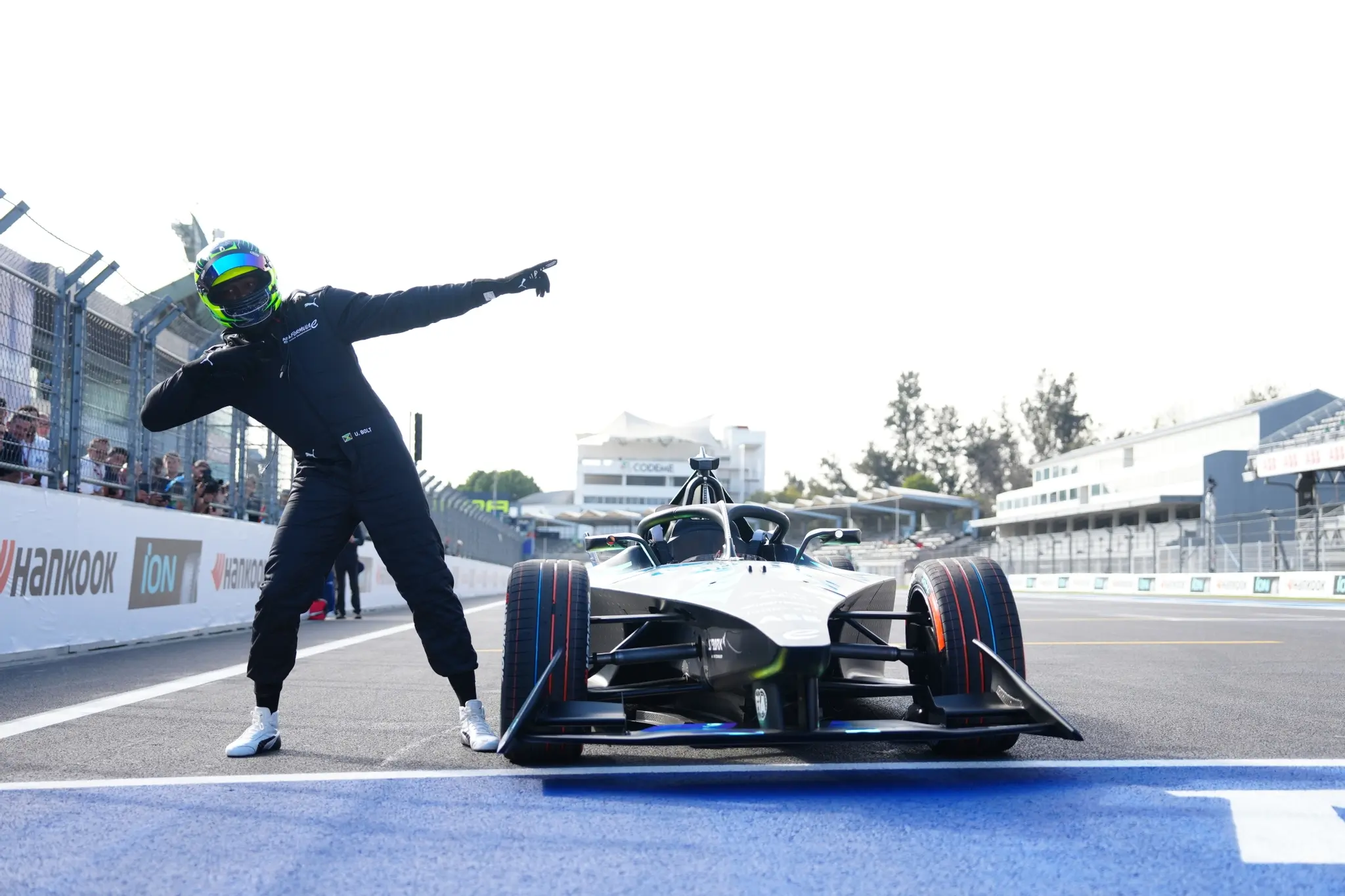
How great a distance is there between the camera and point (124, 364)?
36.7 ft

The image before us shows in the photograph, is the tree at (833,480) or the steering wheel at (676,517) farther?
the tree at (833,480)

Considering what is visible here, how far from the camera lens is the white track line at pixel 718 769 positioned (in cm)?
381

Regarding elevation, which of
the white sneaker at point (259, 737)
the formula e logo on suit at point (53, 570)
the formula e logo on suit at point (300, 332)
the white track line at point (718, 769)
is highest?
the formula e logo on suit at point (300, 332)

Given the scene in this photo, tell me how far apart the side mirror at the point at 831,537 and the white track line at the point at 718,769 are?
6.20ft

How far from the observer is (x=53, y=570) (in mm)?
9148

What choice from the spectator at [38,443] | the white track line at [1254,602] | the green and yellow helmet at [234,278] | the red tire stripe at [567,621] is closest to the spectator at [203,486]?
the spectator at [38,443]

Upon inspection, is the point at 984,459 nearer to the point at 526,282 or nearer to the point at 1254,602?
the point at 1254,602

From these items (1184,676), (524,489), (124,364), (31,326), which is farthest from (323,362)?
(524,489)

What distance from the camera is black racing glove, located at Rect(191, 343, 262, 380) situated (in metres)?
4.77

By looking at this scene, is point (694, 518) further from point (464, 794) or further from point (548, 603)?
point (464, 794)

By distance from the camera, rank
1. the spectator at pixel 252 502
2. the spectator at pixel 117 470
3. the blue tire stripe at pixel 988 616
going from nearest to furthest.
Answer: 1. the blue tire stripe at pixel 988 616
2. the spectator at pixel 117 470
3. the spectator at pixel 252 502

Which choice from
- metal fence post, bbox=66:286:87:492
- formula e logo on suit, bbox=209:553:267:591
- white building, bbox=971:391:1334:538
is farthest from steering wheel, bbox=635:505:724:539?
white building, bbox=971:391:1334:538

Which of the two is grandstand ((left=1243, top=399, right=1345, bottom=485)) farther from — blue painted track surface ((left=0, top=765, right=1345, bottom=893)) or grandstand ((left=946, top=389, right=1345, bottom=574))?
blue painted track surface ((left=0, top=765, right=1345, bottom=893))

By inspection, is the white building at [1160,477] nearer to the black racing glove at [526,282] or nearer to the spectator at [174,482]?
the spectator at [174,482]
